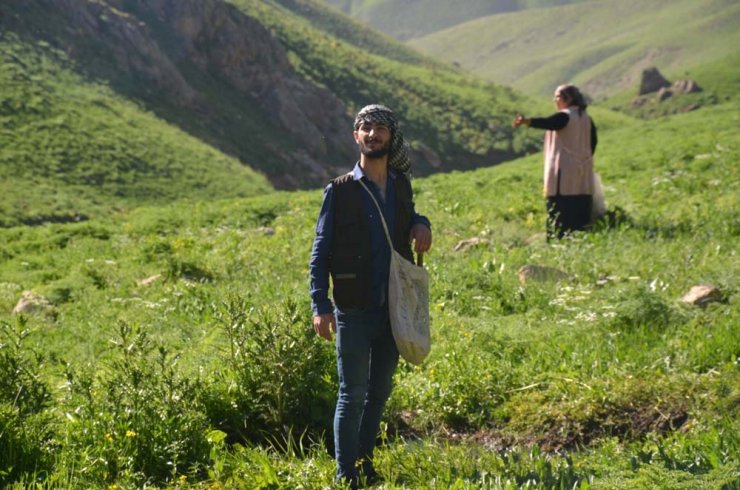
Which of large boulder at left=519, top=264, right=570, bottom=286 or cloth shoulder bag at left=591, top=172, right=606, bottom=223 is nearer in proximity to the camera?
large boulder at left=519, top=264, right=570, bottom=286

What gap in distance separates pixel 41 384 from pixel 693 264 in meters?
7.35

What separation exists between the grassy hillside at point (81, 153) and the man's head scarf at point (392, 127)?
22247 mm

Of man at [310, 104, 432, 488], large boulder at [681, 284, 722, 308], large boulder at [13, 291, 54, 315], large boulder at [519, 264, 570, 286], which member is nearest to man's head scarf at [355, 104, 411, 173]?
man at [310, 104, 432, 488]

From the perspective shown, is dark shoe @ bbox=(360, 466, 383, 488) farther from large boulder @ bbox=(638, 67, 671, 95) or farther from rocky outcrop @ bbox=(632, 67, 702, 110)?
large boulder @ bbox=(638, 67, 671, 95)

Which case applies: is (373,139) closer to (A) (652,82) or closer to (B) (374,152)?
Answer: (B) (374,152)

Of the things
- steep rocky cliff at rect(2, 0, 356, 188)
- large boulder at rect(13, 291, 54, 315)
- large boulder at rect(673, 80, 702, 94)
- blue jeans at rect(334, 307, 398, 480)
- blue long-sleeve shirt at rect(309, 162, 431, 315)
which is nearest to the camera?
blue jeans at rect(334, 307, 398, 480)

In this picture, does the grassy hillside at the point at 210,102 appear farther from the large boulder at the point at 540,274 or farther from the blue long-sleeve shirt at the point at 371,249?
the blue long-sleeve shirt at the point at 371,249

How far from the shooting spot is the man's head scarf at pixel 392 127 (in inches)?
202

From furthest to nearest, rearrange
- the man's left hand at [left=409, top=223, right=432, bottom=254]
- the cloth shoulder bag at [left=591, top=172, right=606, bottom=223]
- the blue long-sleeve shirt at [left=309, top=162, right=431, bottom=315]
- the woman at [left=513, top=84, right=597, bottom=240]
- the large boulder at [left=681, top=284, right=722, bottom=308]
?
the cloth shoulder bag at [left=591, top=172, right=606, bottom=223] → the woman at [left=513, top=84, right=597, bottom=240] → the large boulder at [left=681, top=284, right=722, bottom=308] → the man's left hand at [left=409, top=223, right=432, bottom=254] → the blue long-sleeve shirt at [left=309, top=162, right=431, bottom=315]

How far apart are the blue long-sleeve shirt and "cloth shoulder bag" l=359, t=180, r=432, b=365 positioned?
0.05 metres

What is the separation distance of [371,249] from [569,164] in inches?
315

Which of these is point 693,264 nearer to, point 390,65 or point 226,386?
point 226,386

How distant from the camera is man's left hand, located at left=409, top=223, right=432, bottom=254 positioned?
520cm

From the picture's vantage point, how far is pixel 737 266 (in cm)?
897
